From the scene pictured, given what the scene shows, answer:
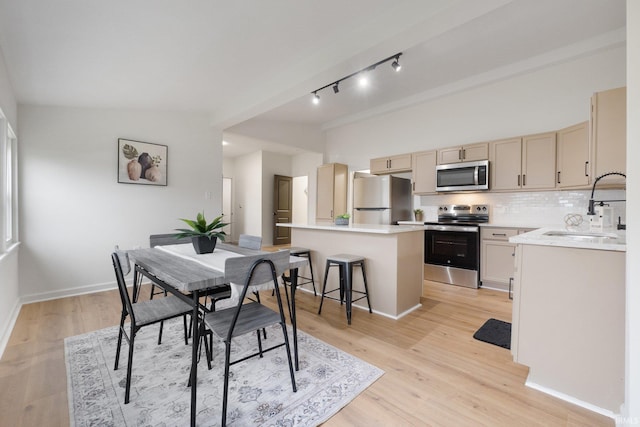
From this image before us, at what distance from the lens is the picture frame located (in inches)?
147

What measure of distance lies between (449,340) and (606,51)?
3.87 meters

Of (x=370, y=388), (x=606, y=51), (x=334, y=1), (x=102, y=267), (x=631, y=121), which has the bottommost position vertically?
(x=370, y=388)

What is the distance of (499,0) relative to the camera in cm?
178

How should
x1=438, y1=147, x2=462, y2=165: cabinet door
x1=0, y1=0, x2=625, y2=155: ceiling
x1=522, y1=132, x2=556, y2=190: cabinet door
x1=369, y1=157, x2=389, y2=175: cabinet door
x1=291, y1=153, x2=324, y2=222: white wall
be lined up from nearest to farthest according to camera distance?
x1=0, y1=0, x2=625, y2=155: ceiling < x1=522, y1=132, x2=556, y2=190: cabinet door < x1=438, y1=147, x2=462, y2=165: cabinet door < x1=369, y1=157, x2=389, y2=175: cabinet door < x1=291, y1=153, x2=324, y2=222: white wall

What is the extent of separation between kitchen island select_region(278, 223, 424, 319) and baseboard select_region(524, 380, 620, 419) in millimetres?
1203

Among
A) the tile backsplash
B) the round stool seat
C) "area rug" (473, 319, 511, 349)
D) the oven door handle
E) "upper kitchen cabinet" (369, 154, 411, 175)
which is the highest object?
"upper kitchen cabinet" (369, 154, 411, 175)

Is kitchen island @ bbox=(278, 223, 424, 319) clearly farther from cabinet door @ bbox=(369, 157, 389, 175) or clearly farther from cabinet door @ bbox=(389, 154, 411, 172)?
cabinet door @ bbox=(369, 157, 389, 175)

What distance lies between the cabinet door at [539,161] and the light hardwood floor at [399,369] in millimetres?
1667

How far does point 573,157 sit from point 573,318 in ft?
8.73

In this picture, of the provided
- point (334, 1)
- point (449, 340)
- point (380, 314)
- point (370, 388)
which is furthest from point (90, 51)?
point (449, 340)

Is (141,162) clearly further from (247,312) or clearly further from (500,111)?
(500,111)

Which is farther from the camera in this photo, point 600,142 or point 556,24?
point 556,24

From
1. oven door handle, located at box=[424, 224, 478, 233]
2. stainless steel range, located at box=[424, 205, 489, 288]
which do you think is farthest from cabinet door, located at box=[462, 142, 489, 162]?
oven door handle, located at box=[424, 224, 478, 233]

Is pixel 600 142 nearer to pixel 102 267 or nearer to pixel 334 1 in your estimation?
pixel 334 1
